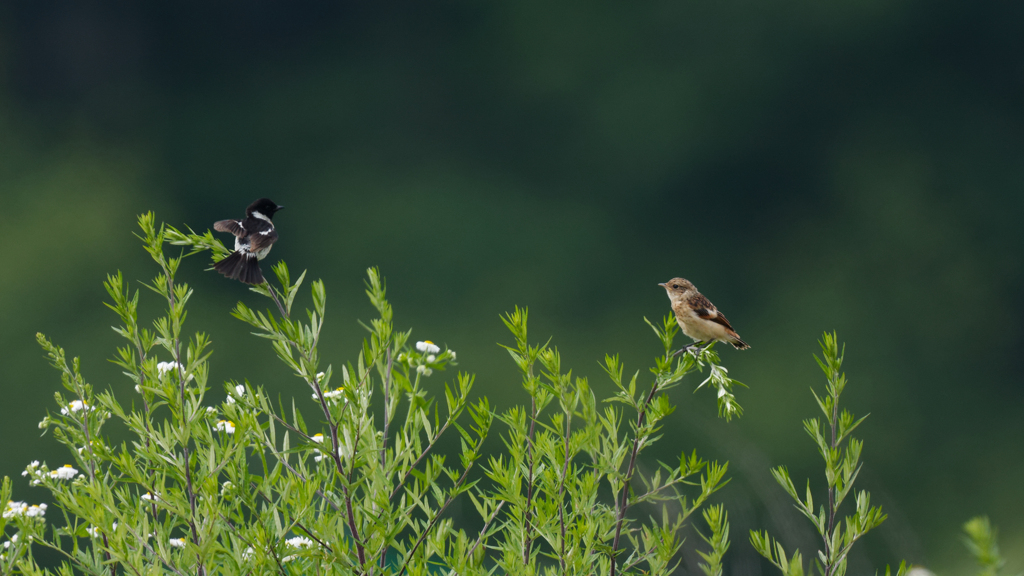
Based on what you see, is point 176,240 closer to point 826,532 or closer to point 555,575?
point 555,575

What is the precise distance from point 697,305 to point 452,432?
845 cm

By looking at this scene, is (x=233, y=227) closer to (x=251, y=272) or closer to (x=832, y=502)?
(x=251, y=272)

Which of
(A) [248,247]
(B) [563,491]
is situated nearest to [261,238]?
(A) [248,247]

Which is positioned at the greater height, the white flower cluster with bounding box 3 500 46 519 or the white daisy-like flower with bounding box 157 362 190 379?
the white daisy-like flower with bounding box 157 362 190 379

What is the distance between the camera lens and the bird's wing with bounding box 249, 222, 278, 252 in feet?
6.56

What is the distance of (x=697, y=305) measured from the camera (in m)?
2.30

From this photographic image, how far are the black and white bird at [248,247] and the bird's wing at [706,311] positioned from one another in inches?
45.7

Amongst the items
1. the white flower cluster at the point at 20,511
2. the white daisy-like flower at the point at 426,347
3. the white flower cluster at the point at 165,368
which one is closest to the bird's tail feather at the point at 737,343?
the white daisy-like flower at the point at 426,347

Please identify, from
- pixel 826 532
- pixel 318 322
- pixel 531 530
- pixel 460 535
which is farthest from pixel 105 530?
pixel 826 532

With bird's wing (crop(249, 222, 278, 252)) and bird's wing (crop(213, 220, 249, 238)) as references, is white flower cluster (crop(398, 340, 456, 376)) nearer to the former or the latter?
bird's wing (crop(249, 222, 278, 252))

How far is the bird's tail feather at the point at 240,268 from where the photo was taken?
5.85 ft

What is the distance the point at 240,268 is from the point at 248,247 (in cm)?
14

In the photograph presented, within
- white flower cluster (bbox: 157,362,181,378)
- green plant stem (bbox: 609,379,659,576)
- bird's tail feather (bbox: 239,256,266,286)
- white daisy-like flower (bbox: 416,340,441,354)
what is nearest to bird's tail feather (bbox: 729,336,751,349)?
green plant stem (bbox: 609,379,659,576)

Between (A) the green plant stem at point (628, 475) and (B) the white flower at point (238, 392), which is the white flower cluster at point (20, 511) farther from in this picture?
(A) the green plant stem at point (628, 475)
